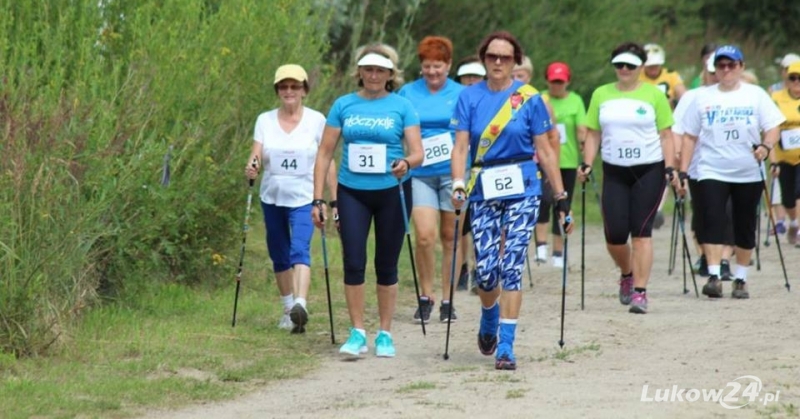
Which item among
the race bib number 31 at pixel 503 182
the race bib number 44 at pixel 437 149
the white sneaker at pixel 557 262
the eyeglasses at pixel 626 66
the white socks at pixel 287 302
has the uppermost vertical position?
the eyeglasses at pixel 626 66

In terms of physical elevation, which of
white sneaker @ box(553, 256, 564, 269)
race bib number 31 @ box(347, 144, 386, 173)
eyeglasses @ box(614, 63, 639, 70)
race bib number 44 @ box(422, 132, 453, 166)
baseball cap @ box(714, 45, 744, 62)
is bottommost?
white sneaker @ box(553, 256, 564, 269)

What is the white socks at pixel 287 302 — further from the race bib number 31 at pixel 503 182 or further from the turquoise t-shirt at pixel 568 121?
the turquoise t-shirt at pixel 568 121

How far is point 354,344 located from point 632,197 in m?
3.36

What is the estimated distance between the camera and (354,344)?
452 inches

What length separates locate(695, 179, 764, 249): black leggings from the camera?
14.3 metres

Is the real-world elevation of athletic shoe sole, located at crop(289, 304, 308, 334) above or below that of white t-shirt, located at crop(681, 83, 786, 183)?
below

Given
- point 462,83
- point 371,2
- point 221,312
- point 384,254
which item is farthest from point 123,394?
point 371,2

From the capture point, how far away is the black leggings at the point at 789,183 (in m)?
19.3

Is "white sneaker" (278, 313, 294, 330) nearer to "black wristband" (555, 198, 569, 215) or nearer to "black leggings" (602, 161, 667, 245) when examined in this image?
"black wristband" (555, 198, 569, 215)

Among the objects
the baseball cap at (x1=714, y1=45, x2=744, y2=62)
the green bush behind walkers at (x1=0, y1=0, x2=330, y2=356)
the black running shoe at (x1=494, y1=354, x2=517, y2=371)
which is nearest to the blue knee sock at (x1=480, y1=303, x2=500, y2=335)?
the black running shoe at (x1=494, y1=354, x2=517, y2=371)

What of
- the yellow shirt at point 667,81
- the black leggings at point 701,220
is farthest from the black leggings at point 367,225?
the yellow shirt at point 667,81

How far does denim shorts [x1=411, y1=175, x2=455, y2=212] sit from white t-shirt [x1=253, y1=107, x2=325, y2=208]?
1.12 m

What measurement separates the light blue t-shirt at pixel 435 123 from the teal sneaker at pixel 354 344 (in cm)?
225

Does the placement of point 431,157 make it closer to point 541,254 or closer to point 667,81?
point 541,254
